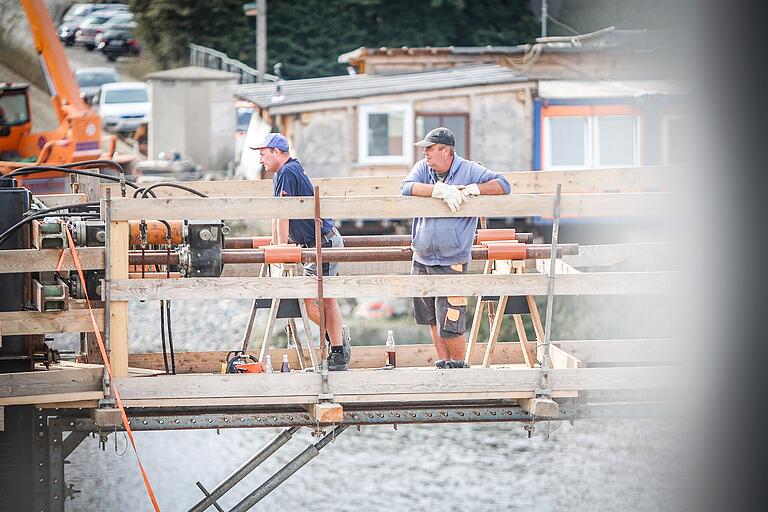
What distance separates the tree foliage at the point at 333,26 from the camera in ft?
155

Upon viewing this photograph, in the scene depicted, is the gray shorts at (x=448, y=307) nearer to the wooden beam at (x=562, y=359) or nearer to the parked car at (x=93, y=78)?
the wooden beam at (x=562, y=359)

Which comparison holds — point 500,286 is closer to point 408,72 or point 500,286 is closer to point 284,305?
point 284,305

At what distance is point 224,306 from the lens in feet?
82.2

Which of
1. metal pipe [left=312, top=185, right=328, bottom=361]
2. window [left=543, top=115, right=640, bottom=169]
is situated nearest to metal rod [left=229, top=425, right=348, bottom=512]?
metal pipe [left=312, top=185, right=328, bottom=361]

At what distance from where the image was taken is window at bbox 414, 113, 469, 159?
1093 inches

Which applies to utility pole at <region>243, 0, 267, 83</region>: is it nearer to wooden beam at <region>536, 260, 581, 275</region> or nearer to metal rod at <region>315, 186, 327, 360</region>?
wooden beam at <region>536, 260, 581, 275</region>

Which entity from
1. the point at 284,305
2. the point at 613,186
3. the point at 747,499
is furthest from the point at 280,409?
the point at 747,499

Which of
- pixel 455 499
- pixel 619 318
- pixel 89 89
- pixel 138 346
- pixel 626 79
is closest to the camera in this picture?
pixel 455 499

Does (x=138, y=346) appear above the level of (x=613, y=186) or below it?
below

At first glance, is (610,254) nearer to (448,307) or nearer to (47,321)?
(448,307)

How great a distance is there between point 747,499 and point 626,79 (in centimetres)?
1899

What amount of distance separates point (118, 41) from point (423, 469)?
37.7m

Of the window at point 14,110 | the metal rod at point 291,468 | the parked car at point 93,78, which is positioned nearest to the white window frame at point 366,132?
the window at point 14,110

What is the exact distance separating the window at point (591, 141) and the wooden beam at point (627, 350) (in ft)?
61.1
